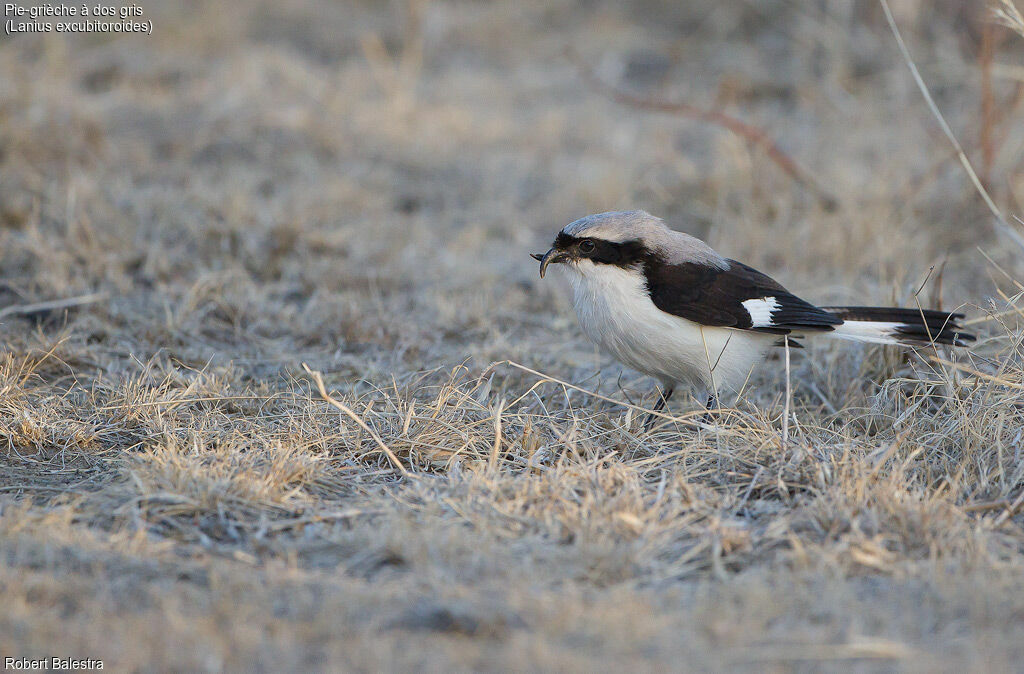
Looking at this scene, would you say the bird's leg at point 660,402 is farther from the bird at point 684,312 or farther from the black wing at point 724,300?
the black wing at point 724,300

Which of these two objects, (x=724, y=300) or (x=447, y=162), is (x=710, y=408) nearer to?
(x=724, y=300)

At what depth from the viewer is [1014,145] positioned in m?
6.63

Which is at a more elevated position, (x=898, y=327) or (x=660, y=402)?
(x=898, y=327)

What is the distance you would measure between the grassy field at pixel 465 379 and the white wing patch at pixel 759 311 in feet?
1.16

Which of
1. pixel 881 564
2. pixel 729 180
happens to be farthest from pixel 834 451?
pixel 729 180

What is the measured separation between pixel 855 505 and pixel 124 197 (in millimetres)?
4693

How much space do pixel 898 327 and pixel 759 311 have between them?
1.92 feet

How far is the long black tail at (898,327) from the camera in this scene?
12.8 ft

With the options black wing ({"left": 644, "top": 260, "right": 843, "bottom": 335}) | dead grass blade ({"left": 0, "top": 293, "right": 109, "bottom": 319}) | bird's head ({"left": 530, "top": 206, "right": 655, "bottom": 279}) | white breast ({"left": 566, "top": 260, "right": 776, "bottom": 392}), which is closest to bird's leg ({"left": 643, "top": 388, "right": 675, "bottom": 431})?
white breast ({"left": 566, "top": 260, "right": 776, "bottom": 392})

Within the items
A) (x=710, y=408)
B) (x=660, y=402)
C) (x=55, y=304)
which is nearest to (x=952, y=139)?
(x=710, y=408)

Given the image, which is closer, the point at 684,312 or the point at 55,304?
the point at 684,312

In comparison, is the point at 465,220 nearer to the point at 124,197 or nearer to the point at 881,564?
the point at 124,197

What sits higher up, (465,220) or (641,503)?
(465,220)

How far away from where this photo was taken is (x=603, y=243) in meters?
3.85
